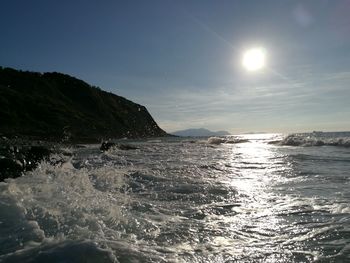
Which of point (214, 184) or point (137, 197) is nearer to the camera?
point (137, 197)

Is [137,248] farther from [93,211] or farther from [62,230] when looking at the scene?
[93,211]

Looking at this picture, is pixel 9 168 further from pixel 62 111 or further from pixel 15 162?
pixel 62 111

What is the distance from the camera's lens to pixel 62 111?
6419 centimetres

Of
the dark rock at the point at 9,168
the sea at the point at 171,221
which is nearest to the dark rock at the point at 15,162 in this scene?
the dark rock at the point at 9,168

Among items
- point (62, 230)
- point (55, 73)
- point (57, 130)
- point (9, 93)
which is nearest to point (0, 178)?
point (62, 230)

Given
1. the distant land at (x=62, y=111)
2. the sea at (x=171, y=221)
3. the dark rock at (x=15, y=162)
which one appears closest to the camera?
the sea at (x=171, y=221)

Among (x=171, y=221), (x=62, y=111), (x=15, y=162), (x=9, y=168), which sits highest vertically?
(x=62, y=111)

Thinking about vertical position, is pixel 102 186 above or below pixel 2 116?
below

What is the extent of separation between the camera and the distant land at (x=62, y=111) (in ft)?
170

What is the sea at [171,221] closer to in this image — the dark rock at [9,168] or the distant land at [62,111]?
the dark rock at [9,168]

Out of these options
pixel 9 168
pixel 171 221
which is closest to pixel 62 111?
pixel 9 168

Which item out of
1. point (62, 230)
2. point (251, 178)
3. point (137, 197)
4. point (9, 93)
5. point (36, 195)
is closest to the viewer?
point (62, 230)

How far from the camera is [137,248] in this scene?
5836 mm

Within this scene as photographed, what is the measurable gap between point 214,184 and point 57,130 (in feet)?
141
